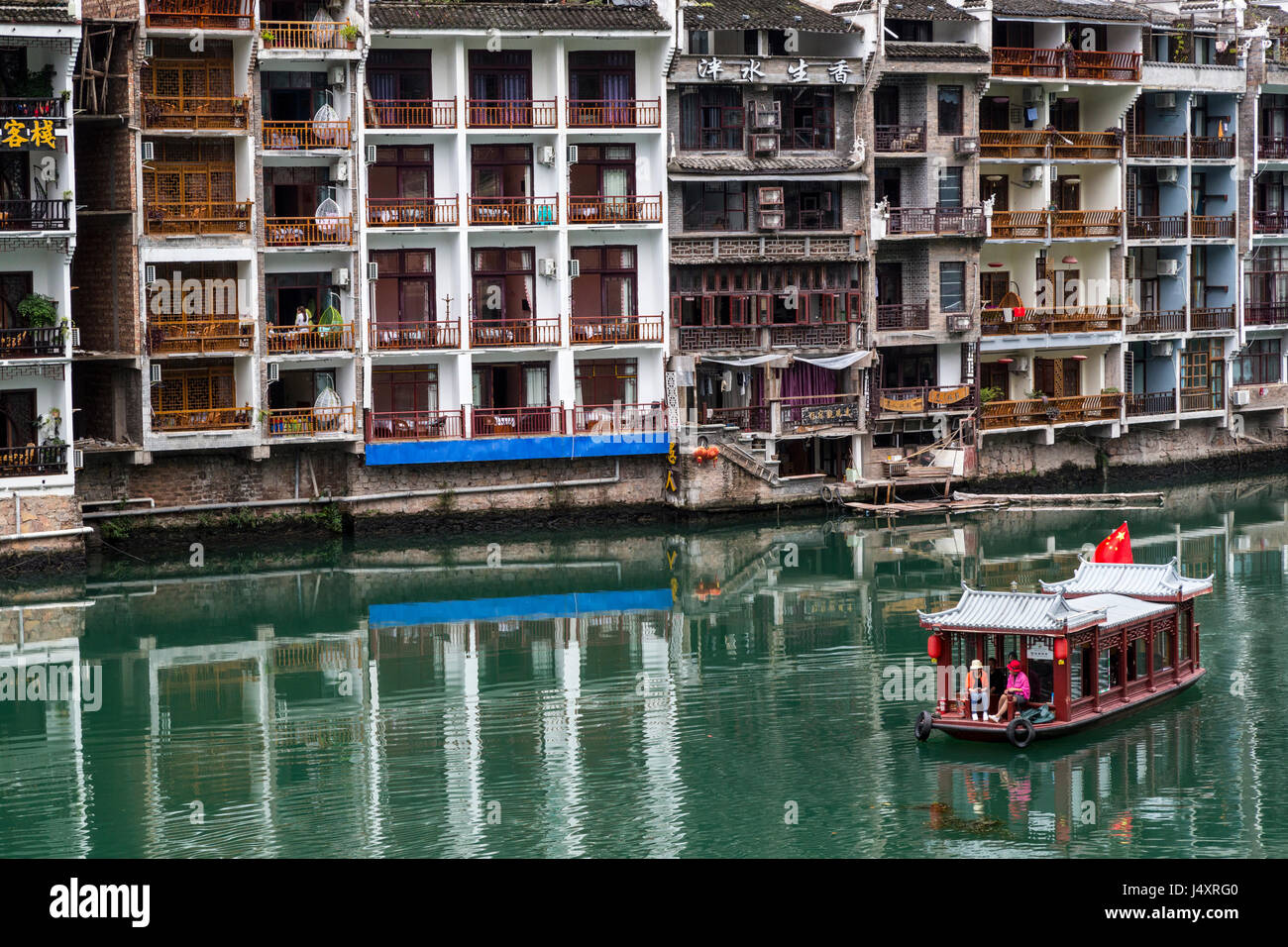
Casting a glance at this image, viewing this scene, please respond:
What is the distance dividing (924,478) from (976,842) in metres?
32.4

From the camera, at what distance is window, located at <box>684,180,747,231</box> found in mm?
56281

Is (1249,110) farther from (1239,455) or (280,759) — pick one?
(280,759)

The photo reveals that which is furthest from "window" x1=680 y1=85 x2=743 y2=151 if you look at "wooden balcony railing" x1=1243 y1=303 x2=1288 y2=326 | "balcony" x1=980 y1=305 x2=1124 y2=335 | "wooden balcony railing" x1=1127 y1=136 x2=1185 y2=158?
"wooden balcony railing" x1=1243 y1=303 x2=1288 y2=326

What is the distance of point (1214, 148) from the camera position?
65.2 metres

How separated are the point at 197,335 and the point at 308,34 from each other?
8.41m

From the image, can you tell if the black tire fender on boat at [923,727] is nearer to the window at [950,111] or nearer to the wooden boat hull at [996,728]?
the wooden boat hull at [996,728]

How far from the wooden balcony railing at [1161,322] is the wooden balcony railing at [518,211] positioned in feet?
68.3

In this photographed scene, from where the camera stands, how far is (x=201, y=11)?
49562mm

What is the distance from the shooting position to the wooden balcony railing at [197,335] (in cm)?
4936

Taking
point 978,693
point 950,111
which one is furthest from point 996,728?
point 950,111

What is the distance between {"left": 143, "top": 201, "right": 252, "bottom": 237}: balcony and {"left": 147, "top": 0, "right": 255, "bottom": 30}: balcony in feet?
14.5

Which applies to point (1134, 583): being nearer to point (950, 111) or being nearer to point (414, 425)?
point (414, 425)

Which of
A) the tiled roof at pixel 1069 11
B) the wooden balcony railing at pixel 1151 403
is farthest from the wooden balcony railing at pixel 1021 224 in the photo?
the wooden balcony railing at pixel 1151 403

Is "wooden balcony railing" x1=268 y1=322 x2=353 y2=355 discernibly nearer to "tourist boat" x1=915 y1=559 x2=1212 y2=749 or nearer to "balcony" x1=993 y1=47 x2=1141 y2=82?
"balcony" x1=993 y1=47 x2=1141 y2=82
